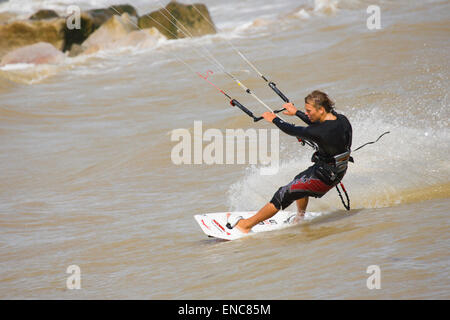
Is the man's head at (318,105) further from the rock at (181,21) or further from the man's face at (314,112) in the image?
the rock at (181,21)

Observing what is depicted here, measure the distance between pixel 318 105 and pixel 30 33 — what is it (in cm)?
1926

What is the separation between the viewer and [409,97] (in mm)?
12188

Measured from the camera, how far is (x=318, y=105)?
19.6 feet

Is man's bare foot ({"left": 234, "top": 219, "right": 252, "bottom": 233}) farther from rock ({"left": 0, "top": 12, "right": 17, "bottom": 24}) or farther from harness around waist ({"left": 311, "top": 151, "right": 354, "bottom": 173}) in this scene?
rock ({"left": 0, "top": 12, "right": 17, "bottom": 24})

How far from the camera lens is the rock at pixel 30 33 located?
74.9ft

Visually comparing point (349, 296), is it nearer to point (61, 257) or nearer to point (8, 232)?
point (61, 257)

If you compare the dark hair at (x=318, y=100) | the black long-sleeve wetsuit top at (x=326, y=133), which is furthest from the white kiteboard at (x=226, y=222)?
the dark hair at (x=318, y=100)

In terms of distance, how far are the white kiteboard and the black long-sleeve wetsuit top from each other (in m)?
1.09

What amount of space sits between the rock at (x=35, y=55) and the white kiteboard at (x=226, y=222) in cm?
1651

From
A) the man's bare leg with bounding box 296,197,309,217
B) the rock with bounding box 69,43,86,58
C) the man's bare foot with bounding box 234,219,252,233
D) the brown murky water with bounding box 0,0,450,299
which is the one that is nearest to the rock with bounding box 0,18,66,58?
the rock with bounding box 69,43,86,58

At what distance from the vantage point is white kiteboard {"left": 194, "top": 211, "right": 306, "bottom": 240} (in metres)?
6.77

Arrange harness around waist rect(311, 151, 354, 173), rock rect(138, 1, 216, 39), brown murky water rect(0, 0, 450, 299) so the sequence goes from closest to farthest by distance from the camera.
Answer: brown murky water rect(0, 0, 450, 299) < harness around waist rect(311, 151, 354, 173) < rock rect(138, 1, 216, 39)

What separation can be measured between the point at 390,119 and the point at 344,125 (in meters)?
5.39

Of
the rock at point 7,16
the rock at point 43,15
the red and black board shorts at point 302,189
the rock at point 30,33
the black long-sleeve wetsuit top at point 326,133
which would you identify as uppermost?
the rock at point 7,16
